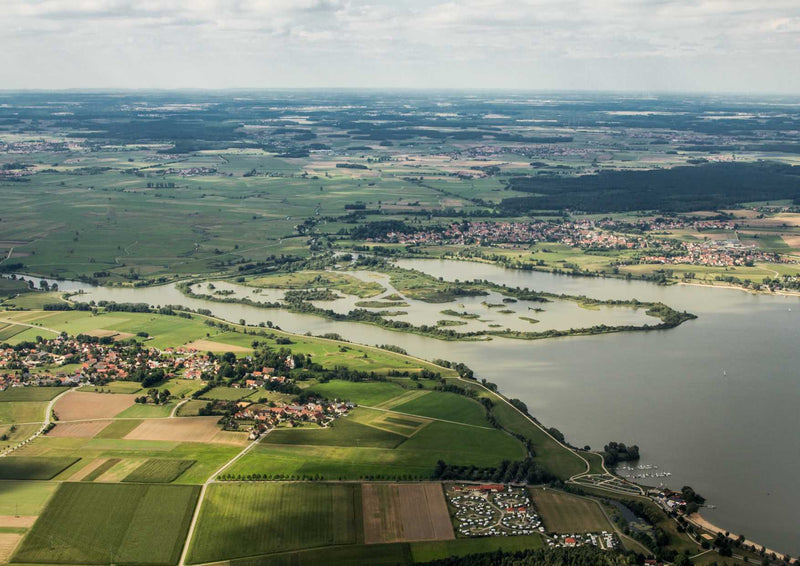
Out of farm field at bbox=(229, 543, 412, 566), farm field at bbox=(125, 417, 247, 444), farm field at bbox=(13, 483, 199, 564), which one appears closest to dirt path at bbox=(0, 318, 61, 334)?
farm field at bbox=(125, 417, 247, 444)

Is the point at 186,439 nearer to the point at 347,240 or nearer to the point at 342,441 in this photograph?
the point at 342,441

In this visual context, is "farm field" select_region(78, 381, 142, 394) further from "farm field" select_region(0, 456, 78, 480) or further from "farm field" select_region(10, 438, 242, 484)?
"farm field" select_region(0, 456, 78, 480)

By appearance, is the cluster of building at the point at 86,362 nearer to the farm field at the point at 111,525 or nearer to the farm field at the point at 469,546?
the farm field at the point at 111,525

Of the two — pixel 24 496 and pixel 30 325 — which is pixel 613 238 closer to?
pixel 30 325

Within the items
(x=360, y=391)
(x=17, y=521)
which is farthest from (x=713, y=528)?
(x=17, y=521)

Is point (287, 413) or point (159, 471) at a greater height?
point (287, 413)

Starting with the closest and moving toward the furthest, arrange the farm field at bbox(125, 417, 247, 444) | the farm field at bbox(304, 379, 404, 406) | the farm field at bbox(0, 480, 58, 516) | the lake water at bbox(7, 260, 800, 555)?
the farm field at bbox(0, 480, 58, 516) → the lake water at bbox(7, 260, 800, 555) → the farm field at bbox(125, 417, 247, 444) → the farm field at bbox(304, 379, 404, 406)
